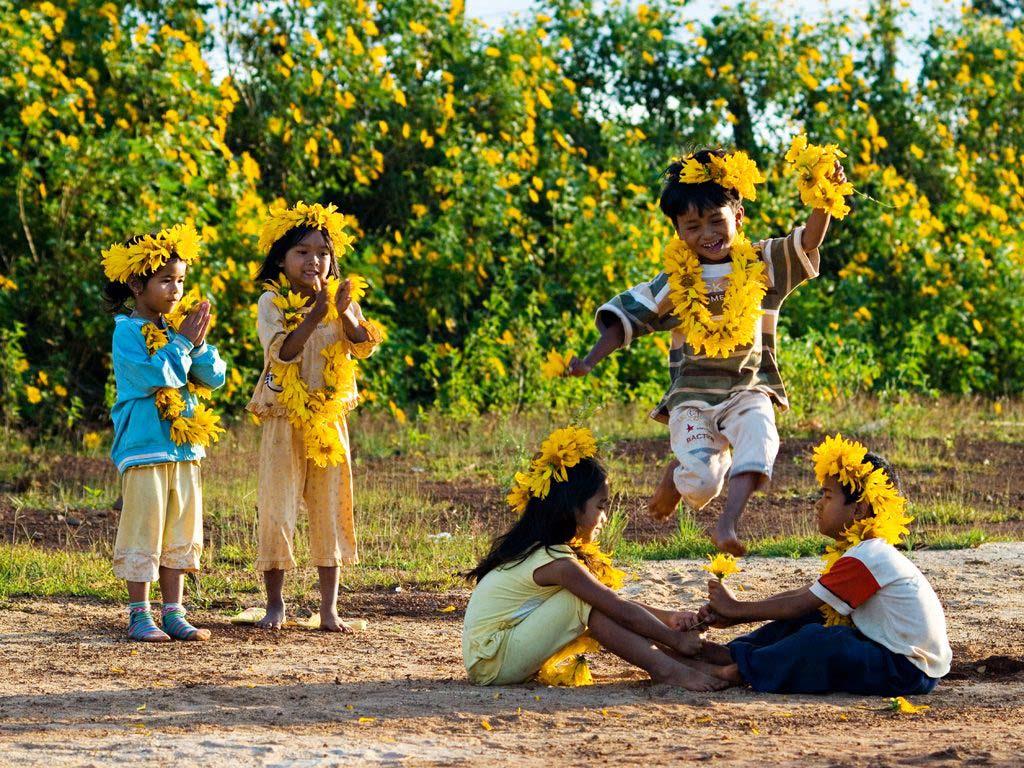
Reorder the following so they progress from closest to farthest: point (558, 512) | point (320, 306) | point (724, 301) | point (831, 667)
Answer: point (831, 667) → point (558, 512) → point (724, 301) → point (320, 306)

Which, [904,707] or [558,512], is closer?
[904,707]

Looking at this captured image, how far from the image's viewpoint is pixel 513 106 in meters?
14.4

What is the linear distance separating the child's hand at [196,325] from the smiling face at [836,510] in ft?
9.19

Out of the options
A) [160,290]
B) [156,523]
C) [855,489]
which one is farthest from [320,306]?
[855,489]

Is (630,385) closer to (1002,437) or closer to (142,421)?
(1002,437)

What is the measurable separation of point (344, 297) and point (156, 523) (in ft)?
4.17

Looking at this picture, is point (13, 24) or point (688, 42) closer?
point (13, 24)

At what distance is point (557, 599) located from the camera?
227 inches

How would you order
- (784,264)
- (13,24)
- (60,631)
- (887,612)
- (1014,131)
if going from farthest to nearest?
(1014,131) < (13,24) < (60,631) < (784,264) < (887,612)

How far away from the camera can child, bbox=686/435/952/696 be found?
551cm

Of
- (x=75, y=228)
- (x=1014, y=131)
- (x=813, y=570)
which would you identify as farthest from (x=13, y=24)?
(x=1014, y=131)

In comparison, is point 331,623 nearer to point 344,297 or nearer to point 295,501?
point 295,501

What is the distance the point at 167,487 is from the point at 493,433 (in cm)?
569

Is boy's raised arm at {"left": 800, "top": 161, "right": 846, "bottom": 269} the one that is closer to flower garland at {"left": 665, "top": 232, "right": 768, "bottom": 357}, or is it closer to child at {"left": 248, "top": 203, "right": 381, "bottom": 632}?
flower garland at {"left": 665, "top": 232, "right": 768, "bottom": 357}
